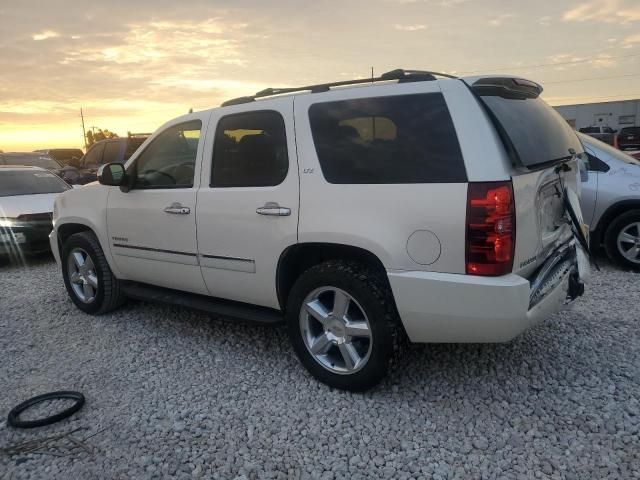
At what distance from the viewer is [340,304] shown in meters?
3.27

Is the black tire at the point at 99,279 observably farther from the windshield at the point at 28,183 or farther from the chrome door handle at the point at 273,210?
the windshield at the point at 28,183

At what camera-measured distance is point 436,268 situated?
2842 millimetres

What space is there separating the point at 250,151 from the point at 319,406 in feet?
5.97

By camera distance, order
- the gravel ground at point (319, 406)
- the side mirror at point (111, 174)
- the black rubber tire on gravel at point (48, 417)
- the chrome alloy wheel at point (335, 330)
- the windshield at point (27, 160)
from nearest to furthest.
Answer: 1. the gravel ground at point (319, 406)
2. the black rubber tire on gravel at point (48, 417)
3. the chrome alloy wheel at point (335, 330)
4. the side mirror at point (111, 174)
5. the windshield at point (27, 160)

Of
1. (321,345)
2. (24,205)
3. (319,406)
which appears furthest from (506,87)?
(24,205)

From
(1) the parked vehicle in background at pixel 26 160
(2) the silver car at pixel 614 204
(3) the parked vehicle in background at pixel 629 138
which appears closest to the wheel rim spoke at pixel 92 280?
(2) the silver car at pixel 614 204

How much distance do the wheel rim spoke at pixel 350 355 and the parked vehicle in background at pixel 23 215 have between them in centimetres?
618

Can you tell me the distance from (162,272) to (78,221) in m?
1.28

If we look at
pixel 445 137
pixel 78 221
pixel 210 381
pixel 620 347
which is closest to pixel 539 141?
pixel 445 137

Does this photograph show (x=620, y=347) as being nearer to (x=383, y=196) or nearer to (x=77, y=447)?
(x=383, y=196)

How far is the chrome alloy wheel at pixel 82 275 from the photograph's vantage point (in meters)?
5.02

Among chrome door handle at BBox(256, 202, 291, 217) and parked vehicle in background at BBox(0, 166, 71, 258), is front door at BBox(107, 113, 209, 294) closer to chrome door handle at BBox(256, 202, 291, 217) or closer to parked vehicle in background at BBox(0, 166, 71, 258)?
chrome door handle at BBox(256, 202, 291, 217)

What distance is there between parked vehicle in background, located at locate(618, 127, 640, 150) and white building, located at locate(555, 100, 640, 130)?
2177 cm

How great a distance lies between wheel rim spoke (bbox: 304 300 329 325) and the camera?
3.35m
